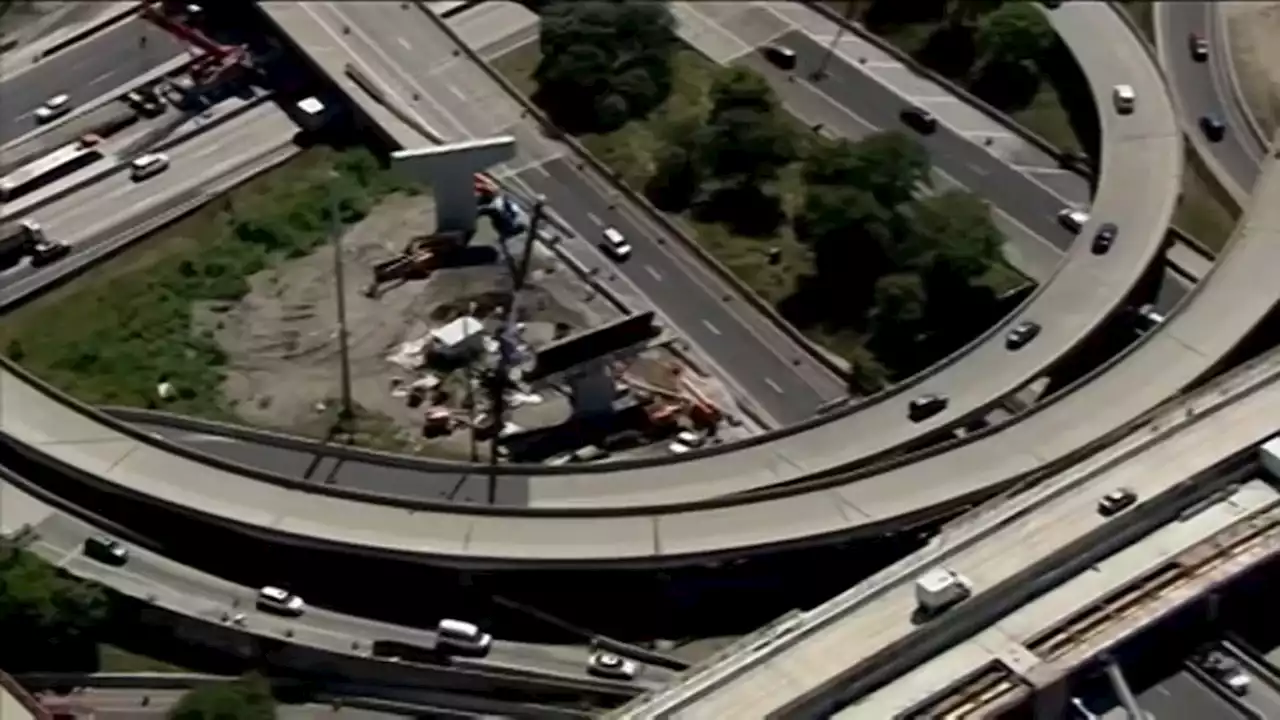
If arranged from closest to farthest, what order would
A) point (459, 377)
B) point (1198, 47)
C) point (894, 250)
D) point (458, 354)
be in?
point (458, 354) → point (459, 377) → point (894, 250) → point (1198, 47)

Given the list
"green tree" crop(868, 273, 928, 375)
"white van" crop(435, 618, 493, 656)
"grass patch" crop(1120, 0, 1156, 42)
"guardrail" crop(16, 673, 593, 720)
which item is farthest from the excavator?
"grass patch" crop(1120, 0, 1156, 42)

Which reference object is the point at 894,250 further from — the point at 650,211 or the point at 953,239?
the point at 650,211

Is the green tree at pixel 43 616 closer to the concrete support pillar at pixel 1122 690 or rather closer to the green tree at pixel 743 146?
the green tree at pixel 743 146

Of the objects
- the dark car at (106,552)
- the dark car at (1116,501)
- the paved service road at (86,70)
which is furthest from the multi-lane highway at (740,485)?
the paved service road at (86,70)

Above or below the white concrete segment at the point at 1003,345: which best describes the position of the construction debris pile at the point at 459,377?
below

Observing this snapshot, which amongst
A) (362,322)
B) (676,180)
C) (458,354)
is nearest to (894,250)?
(676,180)

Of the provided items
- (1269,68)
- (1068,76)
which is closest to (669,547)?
(1068,76)
